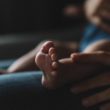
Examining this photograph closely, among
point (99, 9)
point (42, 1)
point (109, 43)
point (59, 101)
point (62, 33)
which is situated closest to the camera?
point (59, 101)

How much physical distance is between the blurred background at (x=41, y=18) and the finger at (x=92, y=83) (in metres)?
0.86

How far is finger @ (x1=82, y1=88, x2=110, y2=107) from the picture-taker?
2.15 ft

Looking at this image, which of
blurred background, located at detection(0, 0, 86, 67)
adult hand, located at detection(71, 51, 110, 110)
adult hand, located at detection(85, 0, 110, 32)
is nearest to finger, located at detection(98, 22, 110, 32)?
adult hand, located at detection(85, 0, 110, 32)

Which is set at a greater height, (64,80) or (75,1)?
(75,1)

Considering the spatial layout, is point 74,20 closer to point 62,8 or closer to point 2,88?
point 62,8

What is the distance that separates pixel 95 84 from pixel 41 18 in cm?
113

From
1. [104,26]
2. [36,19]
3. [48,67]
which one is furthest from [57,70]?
[36,19]

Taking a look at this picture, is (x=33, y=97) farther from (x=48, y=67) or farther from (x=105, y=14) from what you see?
(x=105, y=14)

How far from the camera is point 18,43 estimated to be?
4.50 feet

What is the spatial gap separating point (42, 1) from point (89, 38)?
49 cm

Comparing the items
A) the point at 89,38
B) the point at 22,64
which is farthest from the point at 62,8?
the point at 22,64

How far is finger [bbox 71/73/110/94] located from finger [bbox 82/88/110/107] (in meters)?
0.02

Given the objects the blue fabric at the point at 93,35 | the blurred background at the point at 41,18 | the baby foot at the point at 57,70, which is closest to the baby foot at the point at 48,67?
the baby foot at the point at 57,70

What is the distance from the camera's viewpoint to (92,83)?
0.67 metres
